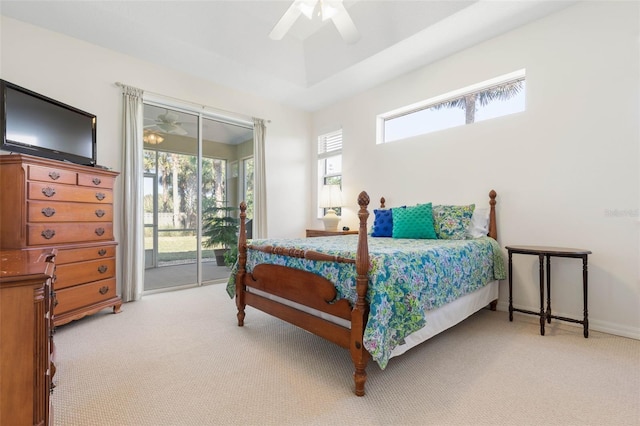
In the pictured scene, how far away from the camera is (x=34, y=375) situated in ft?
3.08

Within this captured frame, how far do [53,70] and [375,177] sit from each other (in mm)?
3858

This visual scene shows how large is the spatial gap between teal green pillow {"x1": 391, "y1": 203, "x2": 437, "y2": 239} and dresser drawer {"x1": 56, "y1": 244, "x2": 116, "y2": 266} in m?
2.95

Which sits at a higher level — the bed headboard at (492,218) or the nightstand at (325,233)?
the bed headboard at (492,218)

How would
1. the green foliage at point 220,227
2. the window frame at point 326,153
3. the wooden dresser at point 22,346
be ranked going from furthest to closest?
the window frame at point 326,153
the green foliage at point 220,227
the wooden dresser at point 22,346

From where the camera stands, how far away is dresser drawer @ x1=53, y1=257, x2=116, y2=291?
2.48 m

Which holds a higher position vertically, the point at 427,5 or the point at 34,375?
the point at 427,5

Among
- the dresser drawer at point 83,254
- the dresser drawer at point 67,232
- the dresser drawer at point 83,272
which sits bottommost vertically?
the dresser drawer at point 83,272

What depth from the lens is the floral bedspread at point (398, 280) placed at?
1.63m

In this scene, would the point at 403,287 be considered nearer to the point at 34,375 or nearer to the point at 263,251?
the point at 263,251

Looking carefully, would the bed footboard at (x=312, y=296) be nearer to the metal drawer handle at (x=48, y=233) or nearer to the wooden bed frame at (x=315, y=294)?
the wooden bed frame at (x=315, y=294)

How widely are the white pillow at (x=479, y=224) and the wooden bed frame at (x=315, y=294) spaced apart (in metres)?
1.96

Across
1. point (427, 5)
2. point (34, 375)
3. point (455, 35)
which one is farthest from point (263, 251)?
point (455, 35)

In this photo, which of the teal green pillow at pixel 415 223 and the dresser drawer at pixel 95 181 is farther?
the teal green pillow at pixel 415 223

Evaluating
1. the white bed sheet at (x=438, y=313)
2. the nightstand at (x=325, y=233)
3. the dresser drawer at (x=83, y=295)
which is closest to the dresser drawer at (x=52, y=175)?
the dresser drawer at (x=83, y=295)
